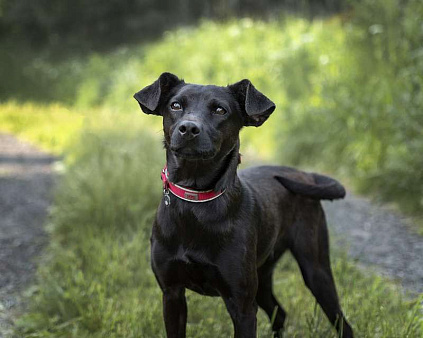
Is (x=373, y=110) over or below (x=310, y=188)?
over

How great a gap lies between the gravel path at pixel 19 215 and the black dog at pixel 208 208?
1.44 meters

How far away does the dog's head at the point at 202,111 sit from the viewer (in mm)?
2506

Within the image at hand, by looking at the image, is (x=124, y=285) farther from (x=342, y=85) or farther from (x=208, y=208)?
(x=342, y=85)

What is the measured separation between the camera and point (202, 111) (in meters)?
2.64

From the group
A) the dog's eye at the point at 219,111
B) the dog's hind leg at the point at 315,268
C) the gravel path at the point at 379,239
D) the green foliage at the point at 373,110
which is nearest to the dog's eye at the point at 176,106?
the dog's eye at the point at 219,111

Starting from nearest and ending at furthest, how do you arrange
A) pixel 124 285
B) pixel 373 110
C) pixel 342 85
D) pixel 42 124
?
1. pixel 124 285
2. pixel 373 110
3. pixel 342 85
4. pixel 42 124

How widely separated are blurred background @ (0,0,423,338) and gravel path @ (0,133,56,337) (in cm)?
17

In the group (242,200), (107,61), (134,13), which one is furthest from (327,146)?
(134,13)

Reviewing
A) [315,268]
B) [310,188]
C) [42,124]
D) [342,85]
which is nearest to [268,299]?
[315,268]

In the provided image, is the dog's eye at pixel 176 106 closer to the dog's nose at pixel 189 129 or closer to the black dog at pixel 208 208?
the black dog at pixel 208 208

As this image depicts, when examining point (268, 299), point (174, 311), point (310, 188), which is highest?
point (310, 188)

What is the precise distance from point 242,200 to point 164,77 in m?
0.71

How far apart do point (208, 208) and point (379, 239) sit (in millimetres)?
3115

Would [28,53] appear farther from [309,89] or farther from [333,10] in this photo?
[309,89]
